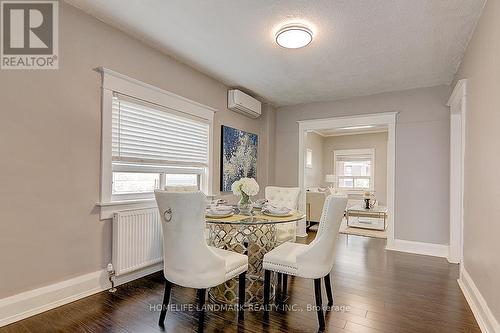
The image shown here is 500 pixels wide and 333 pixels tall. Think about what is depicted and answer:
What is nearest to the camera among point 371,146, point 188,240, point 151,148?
point 188,240

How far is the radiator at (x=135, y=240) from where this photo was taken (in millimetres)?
2645

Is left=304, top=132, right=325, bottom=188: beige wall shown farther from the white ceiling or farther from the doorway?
the white ceiling

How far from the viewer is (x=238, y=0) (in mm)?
2217

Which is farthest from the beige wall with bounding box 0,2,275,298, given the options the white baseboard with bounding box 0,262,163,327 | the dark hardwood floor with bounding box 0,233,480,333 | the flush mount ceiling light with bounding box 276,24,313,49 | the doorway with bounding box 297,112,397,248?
the doorway with bounding box 297,112,397,248

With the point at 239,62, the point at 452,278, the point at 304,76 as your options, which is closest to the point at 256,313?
the point at 452,278

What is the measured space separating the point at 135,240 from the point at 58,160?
3.56 ft

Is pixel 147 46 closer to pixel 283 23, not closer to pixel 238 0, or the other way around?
pixel 238 0

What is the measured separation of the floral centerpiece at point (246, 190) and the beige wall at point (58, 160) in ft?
4.51

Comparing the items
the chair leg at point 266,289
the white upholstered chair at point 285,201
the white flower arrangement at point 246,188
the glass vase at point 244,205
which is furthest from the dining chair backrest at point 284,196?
the chair leg at point 266,289

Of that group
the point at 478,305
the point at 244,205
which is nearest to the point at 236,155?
the point at 244,205

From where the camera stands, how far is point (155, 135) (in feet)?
10.5

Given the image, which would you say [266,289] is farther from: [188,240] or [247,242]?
[188,240]

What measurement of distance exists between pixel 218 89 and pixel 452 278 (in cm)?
402

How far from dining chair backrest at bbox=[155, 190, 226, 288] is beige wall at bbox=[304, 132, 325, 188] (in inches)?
265
